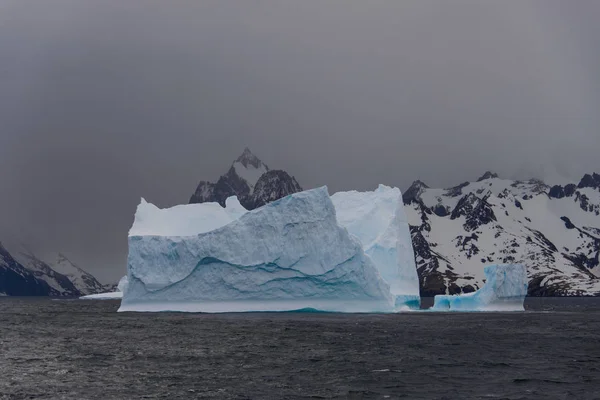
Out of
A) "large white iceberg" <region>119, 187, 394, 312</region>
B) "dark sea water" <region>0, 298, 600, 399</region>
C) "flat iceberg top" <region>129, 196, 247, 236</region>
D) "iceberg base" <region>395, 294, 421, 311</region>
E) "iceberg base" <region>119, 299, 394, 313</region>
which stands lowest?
"dark sea water" <region>0, 298, 600, 399</region>

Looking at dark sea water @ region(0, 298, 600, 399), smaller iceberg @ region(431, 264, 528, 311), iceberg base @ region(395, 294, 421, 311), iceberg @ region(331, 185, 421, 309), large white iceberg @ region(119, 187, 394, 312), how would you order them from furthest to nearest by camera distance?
smaller iceberg @ region(431, 264, 528, 311) → iceberg base @ region(395, 294, 421, 311) → iceberg @ region(331, 185, 421, 309) → large white iceberg @ region(119, 187, 394, 312) → dark sea water @ region(0, 298, 600, 399)

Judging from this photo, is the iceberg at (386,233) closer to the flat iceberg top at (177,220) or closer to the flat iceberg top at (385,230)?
the flat iceberg top at (385,230)

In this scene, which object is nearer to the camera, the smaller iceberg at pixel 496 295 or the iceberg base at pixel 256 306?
the iceberg base at pixel 256 306

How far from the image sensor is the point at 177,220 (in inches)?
2303

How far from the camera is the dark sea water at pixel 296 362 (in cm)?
2311

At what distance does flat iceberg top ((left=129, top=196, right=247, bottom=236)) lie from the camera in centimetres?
5644

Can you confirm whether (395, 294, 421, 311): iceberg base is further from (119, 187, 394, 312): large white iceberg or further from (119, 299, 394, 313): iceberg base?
(119, 187, 394, 312): large white iceberg

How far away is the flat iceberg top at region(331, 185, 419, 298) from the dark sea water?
59.6 ft

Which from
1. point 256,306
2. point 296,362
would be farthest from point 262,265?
point 296,362

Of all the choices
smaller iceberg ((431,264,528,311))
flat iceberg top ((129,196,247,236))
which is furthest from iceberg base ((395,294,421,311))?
flat iceberg top ((129,196,247,236))

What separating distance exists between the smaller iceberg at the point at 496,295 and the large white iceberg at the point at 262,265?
19944 millimetres

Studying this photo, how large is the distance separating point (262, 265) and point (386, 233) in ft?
55.3

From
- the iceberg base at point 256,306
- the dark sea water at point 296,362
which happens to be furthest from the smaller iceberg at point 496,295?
the dark sea water at point 296,362

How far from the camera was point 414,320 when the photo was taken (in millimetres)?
53188
